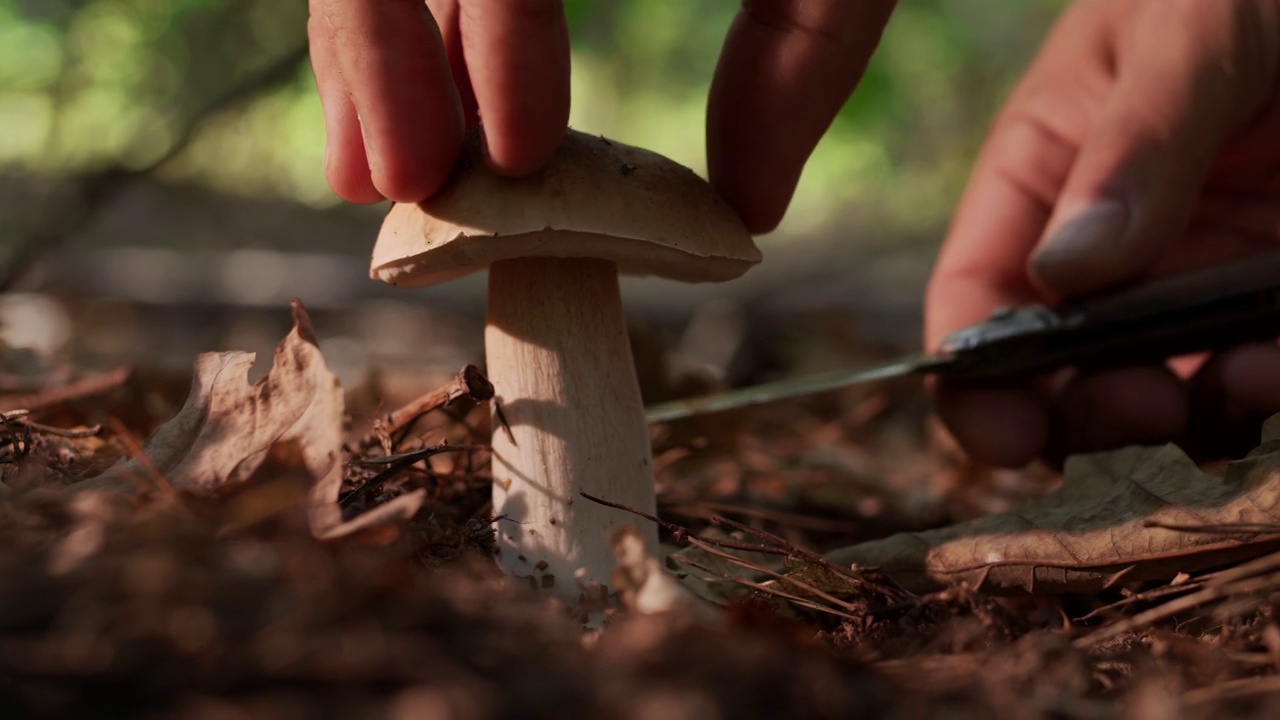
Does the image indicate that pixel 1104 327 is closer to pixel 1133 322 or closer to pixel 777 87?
pixel 1133 322

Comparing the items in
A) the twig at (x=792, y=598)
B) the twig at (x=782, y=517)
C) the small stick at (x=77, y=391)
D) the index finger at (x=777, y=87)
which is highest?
the index finger at (x=777, y=87)

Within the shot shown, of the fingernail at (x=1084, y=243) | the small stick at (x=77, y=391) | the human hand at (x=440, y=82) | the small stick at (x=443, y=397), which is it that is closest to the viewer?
the human hand at (x=440, y=82)

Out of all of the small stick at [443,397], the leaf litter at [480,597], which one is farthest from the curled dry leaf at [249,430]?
the small stick at [443,397]

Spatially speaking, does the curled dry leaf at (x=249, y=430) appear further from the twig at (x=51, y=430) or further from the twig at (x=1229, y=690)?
the twig at (x=1229, y=690)

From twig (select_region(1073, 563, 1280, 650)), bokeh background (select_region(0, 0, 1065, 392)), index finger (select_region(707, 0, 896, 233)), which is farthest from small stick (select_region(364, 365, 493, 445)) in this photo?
bokeh background (select_region(0, 0, 1065, 392))

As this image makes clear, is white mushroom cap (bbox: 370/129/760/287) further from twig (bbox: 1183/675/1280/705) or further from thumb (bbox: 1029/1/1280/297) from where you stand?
thumb (bbox: 1029/1/1280/297)

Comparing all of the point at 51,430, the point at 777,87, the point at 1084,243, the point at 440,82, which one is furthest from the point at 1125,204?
the point at 51,430
